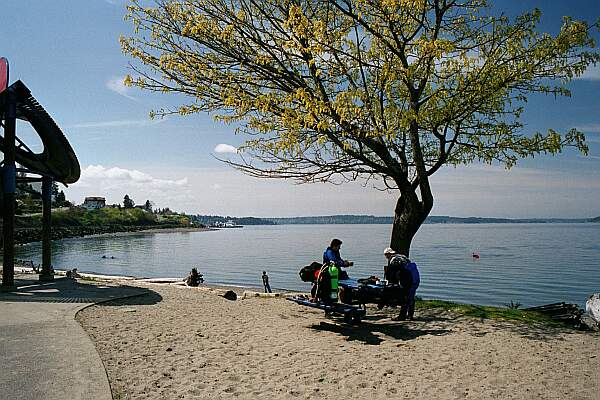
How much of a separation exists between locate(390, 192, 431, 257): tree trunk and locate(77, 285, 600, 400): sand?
2487 mm

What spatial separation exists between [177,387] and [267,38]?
28.9 feet

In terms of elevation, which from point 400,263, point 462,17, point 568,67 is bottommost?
point 400,263

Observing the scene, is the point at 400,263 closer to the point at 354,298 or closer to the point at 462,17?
the point at 354,298

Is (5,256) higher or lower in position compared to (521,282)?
higher

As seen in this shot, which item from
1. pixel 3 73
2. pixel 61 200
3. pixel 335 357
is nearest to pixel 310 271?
pixel 335 357

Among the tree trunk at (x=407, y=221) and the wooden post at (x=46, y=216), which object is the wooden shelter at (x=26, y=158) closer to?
the wooden post at (x=46, y=216)

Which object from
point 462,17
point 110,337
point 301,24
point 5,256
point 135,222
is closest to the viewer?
point 110,337

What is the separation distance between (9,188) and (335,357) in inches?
464

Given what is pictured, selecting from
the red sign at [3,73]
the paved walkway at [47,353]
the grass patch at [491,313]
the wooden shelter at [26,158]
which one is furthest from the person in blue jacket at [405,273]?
the red sign at [3,73]

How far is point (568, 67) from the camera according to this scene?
1109 cm

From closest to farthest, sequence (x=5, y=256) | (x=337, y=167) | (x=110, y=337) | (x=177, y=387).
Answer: (x=177, y=387) → (x=110, y=337) → (x=337, y=167) → (x=5, y=256)

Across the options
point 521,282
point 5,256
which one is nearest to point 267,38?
point 5,256

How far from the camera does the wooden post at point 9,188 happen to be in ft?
48.5

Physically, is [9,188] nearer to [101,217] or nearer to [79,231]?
[79,231]
